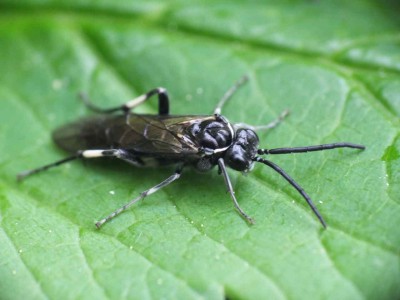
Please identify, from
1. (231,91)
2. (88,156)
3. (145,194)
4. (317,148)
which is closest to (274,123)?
(231,91)

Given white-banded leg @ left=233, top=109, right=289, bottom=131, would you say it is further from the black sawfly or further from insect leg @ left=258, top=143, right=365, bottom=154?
insect leg @ left=258, top=143, right=365, bottom=154

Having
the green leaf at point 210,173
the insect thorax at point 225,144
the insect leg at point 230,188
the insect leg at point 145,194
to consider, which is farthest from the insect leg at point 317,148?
the insect leg at point 145,194

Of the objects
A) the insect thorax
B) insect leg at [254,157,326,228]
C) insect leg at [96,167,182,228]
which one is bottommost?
insect leg at [96,167,182,228]

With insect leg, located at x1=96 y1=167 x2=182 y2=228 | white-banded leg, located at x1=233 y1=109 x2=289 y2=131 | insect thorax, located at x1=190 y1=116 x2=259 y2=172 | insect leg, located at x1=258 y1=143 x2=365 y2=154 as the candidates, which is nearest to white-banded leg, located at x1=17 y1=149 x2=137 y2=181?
insect leg, located at x1=96 y1=167 x2=182 y2=228

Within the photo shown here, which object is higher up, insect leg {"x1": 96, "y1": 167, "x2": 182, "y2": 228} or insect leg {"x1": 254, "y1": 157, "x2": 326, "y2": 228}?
A: insect leg {"x1": 254, "y1": 157, "x2": 326, "y2": 228}

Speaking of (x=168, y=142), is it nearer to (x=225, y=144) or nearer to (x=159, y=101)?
(x=225, y=144)

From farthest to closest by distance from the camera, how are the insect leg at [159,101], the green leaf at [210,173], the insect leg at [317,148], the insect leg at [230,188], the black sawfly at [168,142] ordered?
the insect leg at [159,101] → the black sawfly at [168,142] → the insect leg at [317,148] → the insect leg at [230,188] → the green leaf at [210,173]

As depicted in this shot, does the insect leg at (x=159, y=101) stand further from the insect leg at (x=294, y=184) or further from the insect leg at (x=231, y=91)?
the insect leg at (x=294, y=184)
